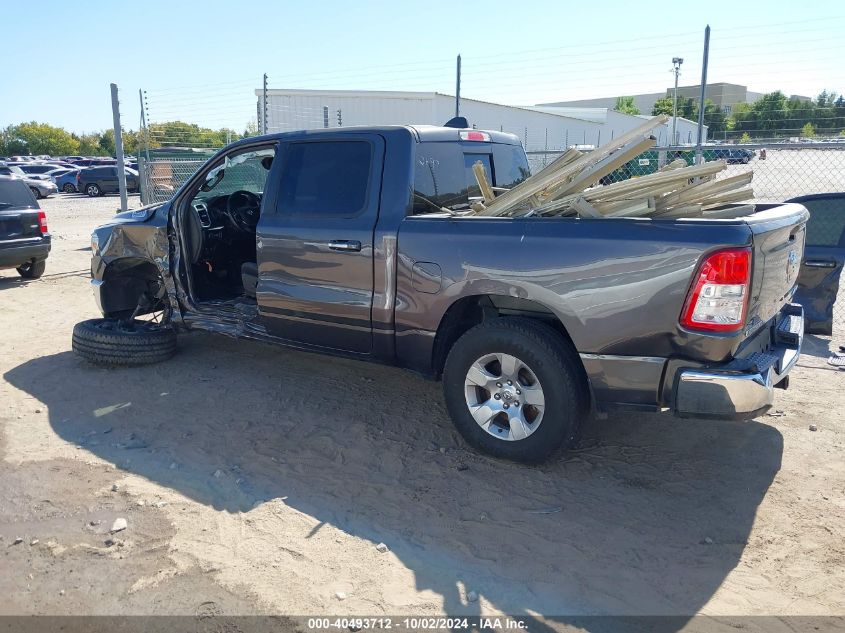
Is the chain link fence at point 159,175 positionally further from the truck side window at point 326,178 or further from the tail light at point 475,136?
the tail light at point 475,136

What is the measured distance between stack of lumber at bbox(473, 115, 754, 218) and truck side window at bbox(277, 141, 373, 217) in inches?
33.1

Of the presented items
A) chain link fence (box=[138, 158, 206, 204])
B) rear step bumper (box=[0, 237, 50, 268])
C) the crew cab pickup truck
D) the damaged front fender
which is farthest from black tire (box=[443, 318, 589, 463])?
chain link fence (box=[138, 158, 206, 204])

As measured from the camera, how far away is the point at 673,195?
4.04 m

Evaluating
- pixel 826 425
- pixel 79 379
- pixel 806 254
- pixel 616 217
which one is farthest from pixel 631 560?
pixel 79 379

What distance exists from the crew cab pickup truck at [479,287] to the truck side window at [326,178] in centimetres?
1

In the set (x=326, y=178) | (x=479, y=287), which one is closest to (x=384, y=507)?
(x=479, y=287)

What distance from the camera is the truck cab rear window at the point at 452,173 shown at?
15.5ft

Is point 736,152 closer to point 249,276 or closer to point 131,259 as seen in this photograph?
point 249,276

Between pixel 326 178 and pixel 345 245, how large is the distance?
0.59 metres

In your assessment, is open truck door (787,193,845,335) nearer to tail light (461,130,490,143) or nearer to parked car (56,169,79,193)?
tail light (461,130,490,143)

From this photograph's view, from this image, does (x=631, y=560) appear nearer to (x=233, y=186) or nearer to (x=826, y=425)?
(x=826, y=425)

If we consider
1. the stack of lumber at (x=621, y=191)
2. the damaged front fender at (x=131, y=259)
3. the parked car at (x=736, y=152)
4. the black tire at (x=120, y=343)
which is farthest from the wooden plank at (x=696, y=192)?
the black tire at (x=120, y=343)

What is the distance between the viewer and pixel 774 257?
3.78 meters

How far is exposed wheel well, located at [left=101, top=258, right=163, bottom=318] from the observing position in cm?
645
